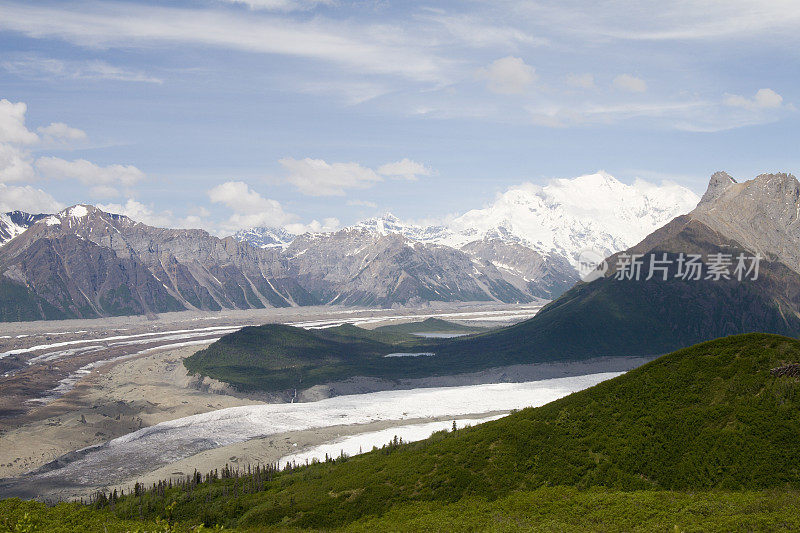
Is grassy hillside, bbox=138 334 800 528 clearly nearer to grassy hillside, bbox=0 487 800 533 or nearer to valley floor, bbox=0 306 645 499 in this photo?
grassy hillside, bbox=0 487 800 533

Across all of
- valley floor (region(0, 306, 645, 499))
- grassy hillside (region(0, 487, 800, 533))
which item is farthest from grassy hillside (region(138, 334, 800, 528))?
valley floor (region(0, 306, 645, 499))

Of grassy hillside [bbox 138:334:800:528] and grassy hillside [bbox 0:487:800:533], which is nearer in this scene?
grassy hillside [bbox 0:487:800:533]

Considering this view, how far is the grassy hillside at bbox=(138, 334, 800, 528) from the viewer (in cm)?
4697

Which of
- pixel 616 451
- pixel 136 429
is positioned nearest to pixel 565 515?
pixel 616 451

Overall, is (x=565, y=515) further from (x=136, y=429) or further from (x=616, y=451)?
(x=136, y=429)

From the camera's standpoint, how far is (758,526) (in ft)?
119

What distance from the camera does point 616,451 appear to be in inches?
2064

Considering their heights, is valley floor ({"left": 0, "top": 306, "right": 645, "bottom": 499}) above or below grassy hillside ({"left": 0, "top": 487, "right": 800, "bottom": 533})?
below

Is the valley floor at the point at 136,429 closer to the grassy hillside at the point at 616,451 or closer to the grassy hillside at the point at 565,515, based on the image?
the grassy hillside at the point at 616,451

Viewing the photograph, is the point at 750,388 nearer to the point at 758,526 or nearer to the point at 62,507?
the point at 758,526

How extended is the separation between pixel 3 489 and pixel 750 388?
114 metres

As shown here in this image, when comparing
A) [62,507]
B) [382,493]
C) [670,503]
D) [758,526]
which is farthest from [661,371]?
[62,507]

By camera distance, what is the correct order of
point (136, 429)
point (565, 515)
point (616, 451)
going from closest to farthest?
point (565, 515) < point (616, 451) < point (136, 429)

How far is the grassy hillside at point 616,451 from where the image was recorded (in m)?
47.0
